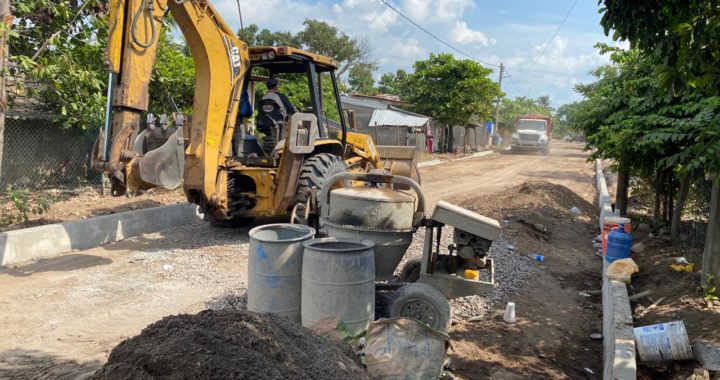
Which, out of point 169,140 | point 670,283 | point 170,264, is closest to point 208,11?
point 169,140

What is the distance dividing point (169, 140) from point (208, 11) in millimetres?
1748

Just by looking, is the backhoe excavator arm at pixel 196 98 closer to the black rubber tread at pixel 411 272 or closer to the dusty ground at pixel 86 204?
the black rubber tread at pixel 411 272

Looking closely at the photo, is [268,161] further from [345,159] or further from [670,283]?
[670,283]

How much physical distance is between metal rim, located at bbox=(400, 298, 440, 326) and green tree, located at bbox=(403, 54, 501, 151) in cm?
2508

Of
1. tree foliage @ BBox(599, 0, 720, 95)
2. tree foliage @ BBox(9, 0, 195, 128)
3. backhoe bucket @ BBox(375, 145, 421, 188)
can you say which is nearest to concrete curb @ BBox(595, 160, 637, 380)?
tree foliage @ BBox(599, 0, 720, 95)

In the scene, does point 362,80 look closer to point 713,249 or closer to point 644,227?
point 644,227

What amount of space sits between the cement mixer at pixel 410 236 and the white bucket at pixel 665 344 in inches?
49.0

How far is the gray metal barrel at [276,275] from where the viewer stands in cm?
410

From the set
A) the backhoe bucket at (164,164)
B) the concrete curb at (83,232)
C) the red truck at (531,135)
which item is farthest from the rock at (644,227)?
the red truck at (531,135)

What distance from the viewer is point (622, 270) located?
5949 mm

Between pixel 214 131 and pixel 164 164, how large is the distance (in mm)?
940

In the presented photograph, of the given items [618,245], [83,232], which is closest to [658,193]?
[618,245]

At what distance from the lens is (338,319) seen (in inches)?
142

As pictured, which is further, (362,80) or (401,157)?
(362,80)
